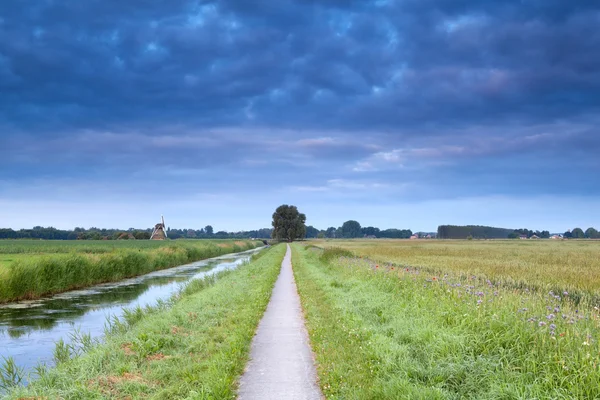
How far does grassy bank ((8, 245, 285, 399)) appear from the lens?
23.4 feet

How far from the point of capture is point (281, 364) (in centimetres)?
835

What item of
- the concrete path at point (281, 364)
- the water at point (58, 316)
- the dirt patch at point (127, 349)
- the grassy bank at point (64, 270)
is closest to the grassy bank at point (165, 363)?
the dirt patch at point (127, 349)

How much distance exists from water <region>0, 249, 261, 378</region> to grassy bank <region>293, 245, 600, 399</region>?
805cm

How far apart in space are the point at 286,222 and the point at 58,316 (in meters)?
128

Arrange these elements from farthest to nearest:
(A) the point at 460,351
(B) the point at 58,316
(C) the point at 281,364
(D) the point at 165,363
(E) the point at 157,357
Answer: (B) the point at 58,316
(E) the point at 157,357
(D) the point at 165,363
(C) the point at 281,364
(A) the point at 460,351

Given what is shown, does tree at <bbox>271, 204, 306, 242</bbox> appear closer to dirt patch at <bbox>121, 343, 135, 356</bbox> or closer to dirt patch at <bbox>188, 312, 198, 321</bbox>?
dirt patch at <bbox>188, 312, 198, 321</bbox>

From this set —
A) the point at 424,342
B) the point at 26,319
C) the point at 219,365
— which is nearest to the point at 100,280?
the point at 26,319

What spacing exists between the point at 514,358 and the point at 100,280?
2935cm

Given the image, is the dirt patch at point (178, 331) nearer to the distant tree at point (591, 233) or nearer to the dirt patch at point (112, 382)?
the dirt patch at point (112, 382)

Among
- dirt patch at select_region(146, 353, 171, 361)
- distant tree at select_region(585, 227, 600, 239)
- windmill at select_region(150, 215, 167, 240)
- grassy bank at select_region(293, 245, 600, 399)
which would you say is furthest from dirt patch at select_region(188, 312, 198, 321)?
distant tree at select_region(585, 227, 600, 239)

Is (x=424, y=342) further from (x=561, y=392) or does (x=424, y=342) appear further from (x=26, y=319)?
(x=26, y=319)

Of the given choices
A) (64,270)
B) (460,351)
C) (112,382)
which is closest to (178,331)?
(112,382)

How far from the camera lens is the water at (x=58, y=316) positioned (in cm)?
1289

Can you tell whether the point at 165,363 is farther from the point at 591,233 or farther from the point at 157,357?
the point at 591,233
